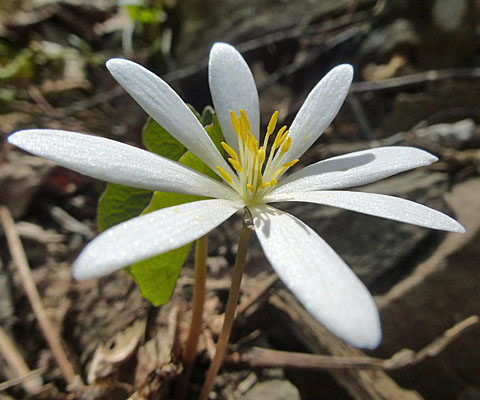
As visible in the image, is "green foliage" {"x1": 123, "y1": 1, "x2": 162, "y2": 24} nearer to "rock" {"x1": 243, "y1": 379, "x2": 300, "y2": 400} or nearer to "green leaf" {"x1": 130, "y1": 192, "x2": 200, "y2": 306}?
"green leaf" {"x1": 130, "y1": 192, "x2": 200, "y2": 306}

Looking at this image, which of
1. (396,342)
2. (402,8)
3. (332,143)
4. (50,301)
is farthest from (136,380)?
(402,8)

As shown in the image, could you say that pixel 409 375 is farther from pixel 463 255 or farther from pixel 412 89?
pixel 412 89

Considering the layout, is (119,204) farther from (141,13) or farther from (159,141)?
(141,13)

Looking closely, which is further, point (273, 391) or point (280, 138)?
point (273, 391)

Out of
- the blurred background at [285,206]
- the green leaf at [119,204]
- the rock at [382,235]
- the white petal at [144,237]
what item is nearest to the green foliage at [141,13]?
the blurred background at [285,206]

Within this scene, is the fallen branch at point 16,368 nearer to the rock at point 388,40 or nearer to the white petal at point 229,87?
the white petal at point 229,87

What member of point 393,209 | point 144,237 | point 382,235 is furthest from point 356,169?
point 382,235
